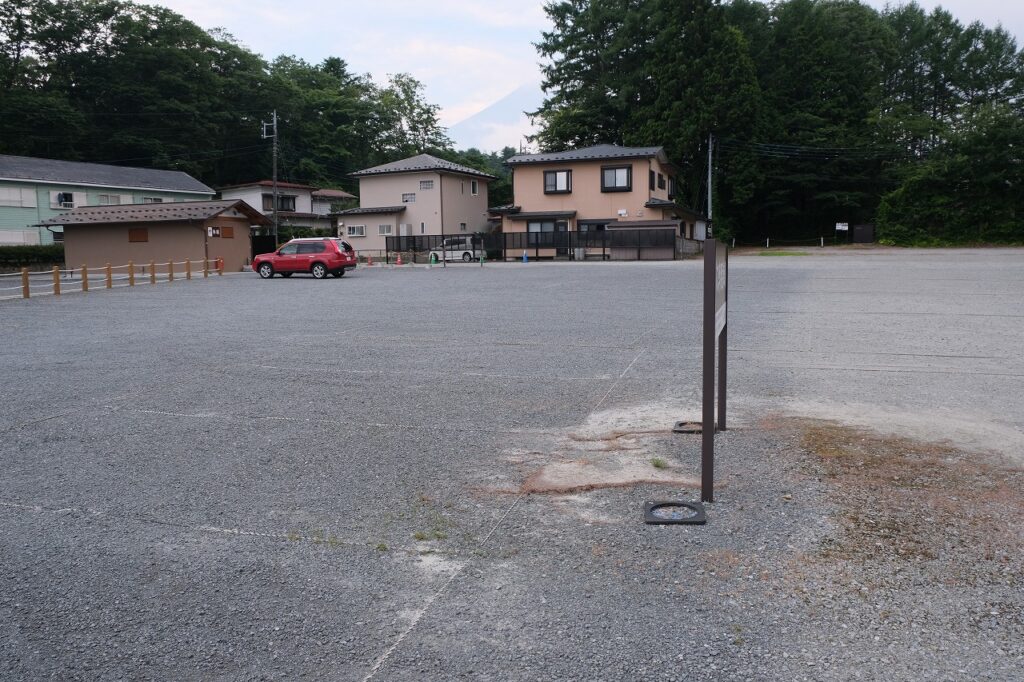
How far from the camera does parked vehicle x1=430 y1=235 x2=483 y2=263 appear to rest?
42.8 meters

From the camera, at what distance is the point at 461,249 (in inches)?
1700

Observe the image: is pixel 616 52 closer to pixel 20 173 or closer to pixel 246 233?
pixel 246 233

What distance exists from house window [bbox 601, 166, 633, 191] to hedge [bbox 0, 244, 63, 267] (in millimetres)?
29505

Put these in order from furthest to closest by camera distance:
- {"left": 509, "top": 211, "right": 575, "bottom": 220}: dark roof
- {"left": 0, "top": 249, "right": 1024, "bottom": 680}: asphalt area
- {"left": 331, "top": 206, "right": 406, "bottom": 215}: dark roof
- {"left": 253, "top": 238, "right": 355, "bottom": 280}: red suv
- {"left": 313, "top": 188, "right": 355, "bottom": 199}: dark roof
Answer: {"left": 313, "top": 188, "right": 355, "bottom": 199}: dark roof, {"left": 331, "top": 206, "right": 406, "bottom": 215}: dark roof, {"left": 509, "top": 211, "right": 575, "bottom": 220}: dark roof, {"left": 253, "top": 238, "right": 355, "bottom": 280}: red suv, {"left": 0, "top": 249, "right": 1024, "bottom": 680}: asphalt area

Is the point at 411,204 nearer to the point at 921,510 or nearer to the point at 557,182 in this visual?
the point at 557,182

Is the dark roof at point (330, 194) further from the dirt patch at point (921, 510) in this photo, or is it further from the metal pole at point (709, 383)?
the metal pole at point (709, 383)

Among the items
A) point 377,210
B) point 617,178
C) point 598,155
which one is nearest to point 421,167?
point 377,210

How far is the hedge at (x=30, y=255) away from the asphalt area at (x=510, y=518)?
107ft

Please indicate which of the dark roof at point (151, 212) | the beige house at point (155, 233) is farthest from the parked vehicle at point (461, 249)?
the dark roof at point (151, 212)

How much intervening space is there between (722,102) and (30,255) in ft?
130

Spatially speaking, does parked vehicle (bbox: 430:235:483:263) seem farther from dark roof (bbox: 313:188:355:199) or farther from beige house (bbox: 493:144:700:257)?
dark roof (bbox: 313:188:355:199)

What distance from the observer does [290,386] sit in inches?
296

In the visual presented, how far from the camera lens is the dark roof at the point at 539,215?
4444 cm

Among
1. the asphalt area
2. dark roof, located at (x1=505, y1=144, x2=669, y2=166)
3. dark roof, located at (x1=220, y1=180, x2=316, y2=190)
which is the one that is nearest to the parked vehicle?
dark roof, located at (x1=505, y1=144, x2=669, y2=166)
